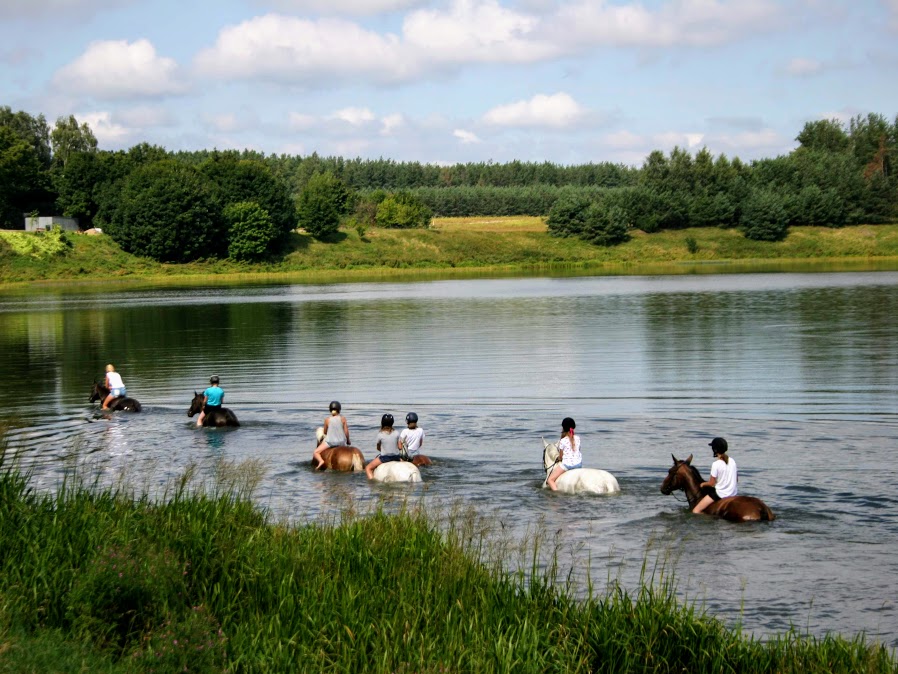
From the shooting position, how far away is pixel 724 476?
1873 centimetres

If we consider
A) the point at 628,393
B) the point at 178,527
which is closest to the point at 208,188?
the point at 628,393

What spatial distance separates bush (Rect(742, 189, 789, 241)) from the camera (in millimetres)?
140875

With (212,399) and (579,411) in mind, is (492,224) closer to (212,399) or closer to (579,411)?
(579,411)

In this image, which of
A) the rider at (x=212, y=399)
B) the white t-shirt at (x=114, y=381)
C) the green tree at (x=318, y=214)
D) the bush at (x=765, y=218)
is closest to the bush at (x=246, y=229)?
the green tree at (x=318, y=214)

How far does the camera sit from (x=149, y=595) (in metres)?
11.5

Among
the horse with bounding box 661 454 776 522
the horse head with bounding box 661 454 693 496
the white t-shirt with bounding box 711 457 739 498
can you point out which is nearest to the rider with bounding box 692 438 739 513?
the white t-shirt with bounding box 711 457 739 498

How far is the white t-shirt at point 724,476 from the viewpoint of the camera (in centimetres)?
1869

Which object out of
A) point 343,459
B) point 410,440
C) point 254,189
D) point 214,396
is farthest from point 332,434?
point 254,189

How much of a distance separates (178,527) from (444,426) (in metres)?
16.0

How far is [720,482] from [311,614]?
9.89 metres

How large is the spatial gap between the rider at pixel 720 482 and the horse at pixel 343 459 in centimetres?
824

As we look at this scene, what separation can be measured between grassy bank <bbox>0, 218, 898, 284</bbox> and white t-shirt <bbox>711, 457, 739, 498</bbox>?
106 metres

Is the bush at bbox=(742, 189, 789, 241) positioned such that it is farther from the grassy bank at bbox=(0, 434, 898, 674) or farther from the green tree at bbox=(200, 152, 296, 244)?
the grassy bank at bbox=(0, 434, 898, 674)

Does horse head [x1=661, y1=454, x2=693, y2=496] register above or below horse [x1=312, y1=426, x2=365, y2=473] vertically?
above
